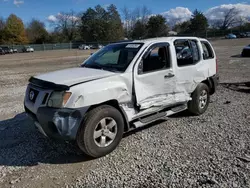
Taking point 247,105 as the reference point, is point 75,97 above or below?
above

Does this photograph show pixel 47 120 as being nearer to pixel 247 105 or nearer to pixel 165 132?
pixel 165 132

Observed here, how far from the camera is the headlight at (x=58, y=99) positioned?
3189 mm

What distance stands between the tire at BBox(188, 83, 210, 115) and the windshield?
5.77 ft

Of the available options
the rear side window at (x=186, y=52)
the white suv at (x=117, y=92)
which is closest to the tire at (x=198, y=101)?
the white suv at (x=117, y=92)

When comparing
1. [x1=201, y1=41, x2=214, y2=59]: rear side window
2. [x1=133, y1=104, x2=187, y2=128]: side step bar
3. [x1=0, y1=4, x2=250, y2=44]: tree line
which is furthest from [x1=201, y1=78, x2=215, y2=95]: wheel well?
[x1=0, y1=4, x2=250, y2=44]: tree line

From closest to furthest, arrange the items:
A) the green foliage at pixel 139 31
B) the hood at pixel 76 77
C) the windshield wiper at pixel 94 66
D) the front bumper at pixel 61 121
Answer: the front bumper at pixel 61 121, the hood at pixel 76 77, the windshield wiper at pixel 94 66, the green foliage at pixel 139 31

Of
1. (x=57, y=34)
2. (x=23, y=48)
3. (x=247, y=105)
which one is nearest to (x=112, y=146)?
(x=247, y=105)

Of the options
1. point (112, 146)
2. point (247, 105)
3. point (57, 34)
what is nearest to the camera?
point (112, 146)

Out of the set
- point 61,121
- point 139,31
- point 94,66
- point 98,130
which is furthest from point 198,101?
point 139,31

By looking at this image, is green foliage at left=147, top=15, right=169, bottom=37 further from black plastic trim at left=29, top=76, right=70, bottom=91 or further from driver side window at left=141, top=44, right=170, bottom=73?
black plastic trim at left=29, top=76, right=70, bottom=91

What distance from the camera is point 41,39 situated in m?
78.1

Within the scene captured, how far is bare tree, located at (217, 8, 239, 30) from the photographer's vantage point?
9812 centimetres

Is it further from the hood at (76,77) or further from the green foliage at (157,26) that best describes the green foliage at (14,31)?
the hood at (76,77)

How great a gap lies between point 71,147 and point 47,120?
3.03ft
